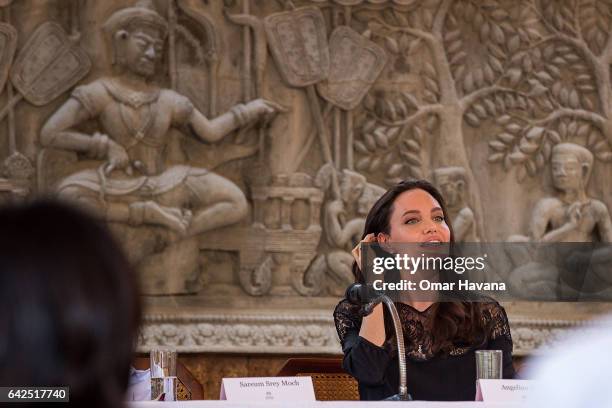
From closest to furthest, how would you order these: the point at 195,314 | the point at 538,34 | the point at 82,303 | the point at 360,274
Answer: the point at 82,303
the point at 360,274
the point at 195,314
the point at 538,34

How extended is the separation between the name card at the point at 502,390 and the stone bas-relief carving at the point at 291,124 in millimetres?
2936

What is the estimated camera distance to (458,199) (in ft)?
18.3

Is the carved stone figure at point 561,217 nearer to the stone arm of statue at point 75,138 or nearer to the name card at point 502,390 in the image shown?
the stone arm of statue at point 75,138

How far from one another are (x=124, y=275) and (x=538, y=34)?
519 cm

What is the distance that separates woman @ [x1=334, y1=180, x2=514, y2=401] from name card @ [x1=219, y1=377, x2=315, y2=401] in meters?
0.34

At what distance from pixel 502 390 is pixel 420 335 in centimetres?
57

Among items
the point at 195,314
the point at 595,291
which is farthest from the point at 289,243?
the point at 595,291

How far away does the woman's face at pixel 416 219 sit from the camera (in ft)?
9.98

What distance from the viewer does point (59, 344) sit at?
712mm

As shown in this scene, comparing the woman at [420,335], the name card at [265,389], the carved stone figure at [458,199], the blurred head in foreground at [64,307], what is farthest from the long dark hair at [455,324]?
the carved stone figure at [458,199]

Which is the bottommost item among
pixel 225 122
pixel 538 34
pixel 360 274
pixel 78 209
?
pixel 360 274

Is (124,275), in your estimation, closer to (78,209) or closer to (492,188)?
(78,209)

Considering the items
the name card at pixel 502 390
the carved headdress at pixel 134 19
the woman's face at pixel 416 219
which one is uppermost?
the carved headdress at pixel 134 19

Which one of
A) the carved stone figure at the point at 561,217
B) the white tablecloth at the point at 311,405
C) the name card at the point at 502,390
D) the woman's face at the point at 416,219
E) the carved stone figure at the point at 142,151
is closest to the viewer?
the white tablecloth at the point at 311,405
